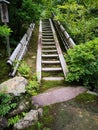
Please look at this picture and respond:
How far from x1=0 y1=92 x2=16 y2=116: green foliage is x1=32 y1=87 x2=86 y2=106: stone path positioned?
694 mm

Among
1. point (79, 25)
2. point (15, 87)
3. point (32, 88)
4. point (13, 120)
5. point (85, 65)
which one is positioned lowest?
point (13, 120)

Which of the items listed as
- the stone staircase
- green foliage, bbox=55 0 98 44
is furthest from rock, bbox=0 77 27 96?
green foliage, bbox=55 0 98 44

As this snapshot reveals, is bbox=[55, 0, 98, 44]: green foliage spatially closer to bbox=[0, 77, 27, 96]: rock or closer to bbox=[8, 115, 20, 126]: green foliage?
bbox=[0, 77, 27, 96]: rock

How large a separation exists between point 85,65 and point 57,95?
4.76 ft

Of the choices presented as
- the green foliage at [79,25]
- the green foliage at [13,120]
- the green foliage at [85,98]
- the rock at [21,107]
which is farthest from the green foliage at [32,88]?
the green foliage at [79,25]

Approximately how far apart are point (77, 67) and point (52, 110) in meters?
1.87

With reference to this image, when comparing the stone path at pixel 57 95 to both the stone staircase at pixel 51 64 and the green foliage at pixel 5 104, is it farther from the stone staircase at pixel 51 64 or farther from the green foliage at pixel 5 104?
the stone staircase at pixel 51 64

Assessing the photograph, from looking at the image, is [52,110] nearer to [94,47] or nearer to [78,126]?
[78,126]

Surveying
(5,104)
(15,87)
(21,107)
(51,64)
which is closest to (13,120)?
(21,107)

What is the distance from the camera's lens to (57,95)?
5.95 meters

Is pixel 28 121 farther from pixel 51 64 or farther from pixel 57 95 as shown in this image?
pixel 51 64

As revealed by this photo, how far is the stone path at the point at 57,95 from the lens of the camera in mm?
5629

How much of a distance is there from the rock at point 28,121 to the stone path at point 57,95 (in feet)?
2.21

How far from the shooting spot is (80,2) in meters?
15.1
